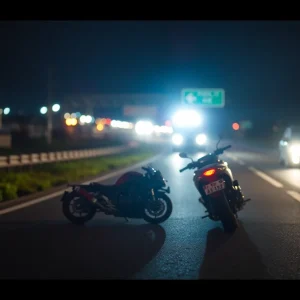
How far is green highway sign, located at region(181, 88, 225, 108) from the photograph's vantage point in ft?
165

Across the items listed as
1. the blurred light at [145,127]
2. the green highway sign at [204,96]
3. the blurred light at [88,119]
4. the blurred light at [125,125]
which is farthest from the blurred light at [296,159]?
the blurred light at [125,125]

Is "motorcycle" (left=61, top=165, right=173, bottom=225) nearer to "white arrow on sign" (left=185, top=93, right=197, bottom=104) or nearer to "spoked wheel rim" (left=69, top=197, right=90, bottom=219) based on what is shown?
"spoked wheel rim" (left=69, top=197, right=90, bottom=219)

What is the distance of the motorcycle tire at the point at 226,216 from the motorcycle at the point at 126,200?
1465 millimetres

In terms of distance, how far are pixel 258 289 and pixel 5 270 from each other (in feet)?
10.7

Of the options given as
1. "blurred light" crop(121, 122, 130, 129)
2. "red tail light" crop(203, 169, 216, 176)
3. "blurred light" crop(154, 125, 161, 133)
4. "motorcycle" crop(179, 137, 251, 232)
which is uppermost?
"blurred light" crop(121, 122, 130, 129)

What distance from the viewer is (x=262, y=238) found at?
9.86 meters

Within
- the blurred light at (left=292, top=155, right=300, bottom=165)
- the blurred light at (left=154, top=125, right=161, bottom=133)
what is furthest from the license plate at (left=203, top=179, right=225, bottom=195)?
the blurred light at (left=154, top=125, right=161, bottom=133)

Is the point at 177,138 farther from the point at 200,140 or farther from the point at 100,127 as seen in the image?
the point at 100,127

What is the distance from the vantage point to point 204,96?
166 feet

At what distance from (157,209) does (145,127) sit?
7022 centimetres

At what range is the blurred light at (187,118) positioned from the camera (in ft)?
172

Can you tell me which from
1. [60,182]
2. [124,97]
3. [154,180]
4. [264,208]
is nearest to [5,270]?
[154,180]

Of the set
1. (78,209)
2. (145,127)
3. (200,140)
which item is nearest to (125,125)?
(145,127)

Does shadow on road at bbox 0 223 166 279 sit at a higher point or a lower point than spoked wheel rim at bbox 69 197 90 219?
lower
